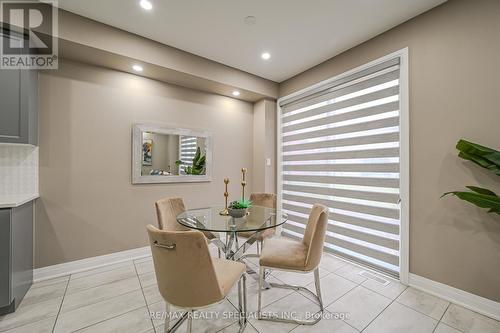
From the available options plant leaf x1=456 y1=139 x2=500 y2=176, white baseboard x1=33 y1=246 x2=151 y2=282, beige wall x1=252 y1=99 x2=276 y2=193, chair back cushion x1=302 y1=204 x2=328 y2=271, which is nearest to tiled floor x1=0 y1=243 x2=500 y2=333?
white baseboard x1=33 y1=246 x2=151 y2=282

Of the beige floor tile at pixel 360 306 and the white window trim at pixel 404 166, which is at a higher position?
the white window trim at pixel 404 166

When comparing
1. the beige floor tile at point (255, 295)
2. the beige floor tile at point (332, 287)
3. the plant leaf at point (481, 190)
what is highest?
the plant leaf at point (481, 190)

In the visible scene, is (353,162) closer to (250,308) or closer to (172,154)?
(250,308)

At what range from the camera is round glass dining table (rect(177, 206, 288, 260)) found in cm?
182

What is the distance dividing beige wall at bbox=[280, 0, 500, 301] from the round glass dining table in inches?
58.8

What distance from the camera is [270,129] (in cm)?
394

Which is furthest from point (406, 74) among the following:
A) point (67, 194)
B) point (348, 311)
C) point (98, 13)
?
point (67, 194)

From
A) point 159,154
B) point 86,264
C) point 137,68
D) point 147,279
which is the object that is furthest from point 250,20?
point 86,264

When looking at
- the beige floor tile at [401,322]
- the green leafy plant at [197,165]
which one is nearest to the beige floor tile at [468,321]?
the beige floor tile at [401,322]

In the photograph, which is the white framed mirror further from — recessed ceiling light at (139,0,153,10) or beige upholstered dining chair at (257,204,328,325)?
beige upholstered dining chair at (257,204,328,325)

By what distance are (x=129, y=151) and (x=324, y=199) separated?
2871 millimetres

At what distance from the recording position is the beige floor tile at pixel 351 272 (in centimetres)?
241

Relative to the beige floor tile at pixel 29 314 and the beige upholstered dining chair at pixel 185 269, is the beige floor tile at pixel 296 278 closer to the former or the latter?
the beige upholstered dining chair at pixel 185 269

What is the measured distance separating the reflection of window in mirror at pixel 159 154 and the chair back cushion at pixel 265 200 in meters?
1.30
